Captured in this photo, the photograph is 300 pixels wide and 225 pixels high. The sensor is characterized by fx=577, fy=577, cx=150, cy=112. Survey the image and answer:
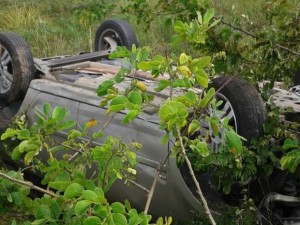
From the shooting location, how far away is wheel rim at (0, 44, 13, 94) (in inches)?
211

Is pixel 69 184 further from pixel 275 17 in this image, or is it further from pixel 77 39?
pixel 77 39

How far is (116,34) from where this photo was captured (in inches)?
259

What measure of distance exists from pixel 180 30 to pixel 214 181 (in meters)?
1.86

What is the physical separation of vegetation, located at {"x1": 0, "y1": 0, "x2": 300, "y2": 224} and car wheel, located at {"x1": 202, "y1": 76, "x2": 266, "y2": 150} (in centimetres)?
7

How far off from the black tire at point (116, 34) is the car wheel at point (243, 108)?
2.83 m

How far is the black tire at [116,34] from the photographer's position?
6.42 m

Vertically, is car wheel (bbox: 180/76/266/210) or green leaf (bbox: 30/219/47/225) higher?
car wheel (bbox: 180/76/266/210)

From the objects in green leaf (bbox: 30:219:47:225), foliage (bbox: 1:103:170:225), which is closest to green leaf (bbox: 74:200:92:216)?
foliage (bbox: 1:103:170:225)

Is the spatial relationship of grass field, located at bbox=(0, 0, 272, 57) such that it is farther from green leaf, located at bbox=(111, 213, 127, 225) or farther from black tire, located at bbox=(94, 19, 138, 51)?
green leaf, located at bbox=(111, 213, 127, 225)

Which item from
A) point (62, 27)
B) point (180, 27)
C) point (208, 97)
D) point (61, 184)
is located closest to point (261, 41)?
point (180, 27)

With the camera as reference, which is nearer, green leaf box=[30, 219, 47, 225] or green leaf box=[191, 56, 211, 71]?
green leaf box=[30, 219, 47, 225]

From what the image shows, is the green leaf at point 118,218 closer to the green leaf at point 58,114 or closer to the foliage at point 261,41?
the green leaf at point 58,114

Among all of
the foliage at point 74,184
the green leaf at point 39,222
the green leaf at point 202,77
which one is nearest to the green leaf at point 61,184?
the foliage at point 74,184

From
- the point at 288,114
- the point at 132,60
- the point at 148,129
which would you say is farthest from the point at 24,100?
the point at 132,60
